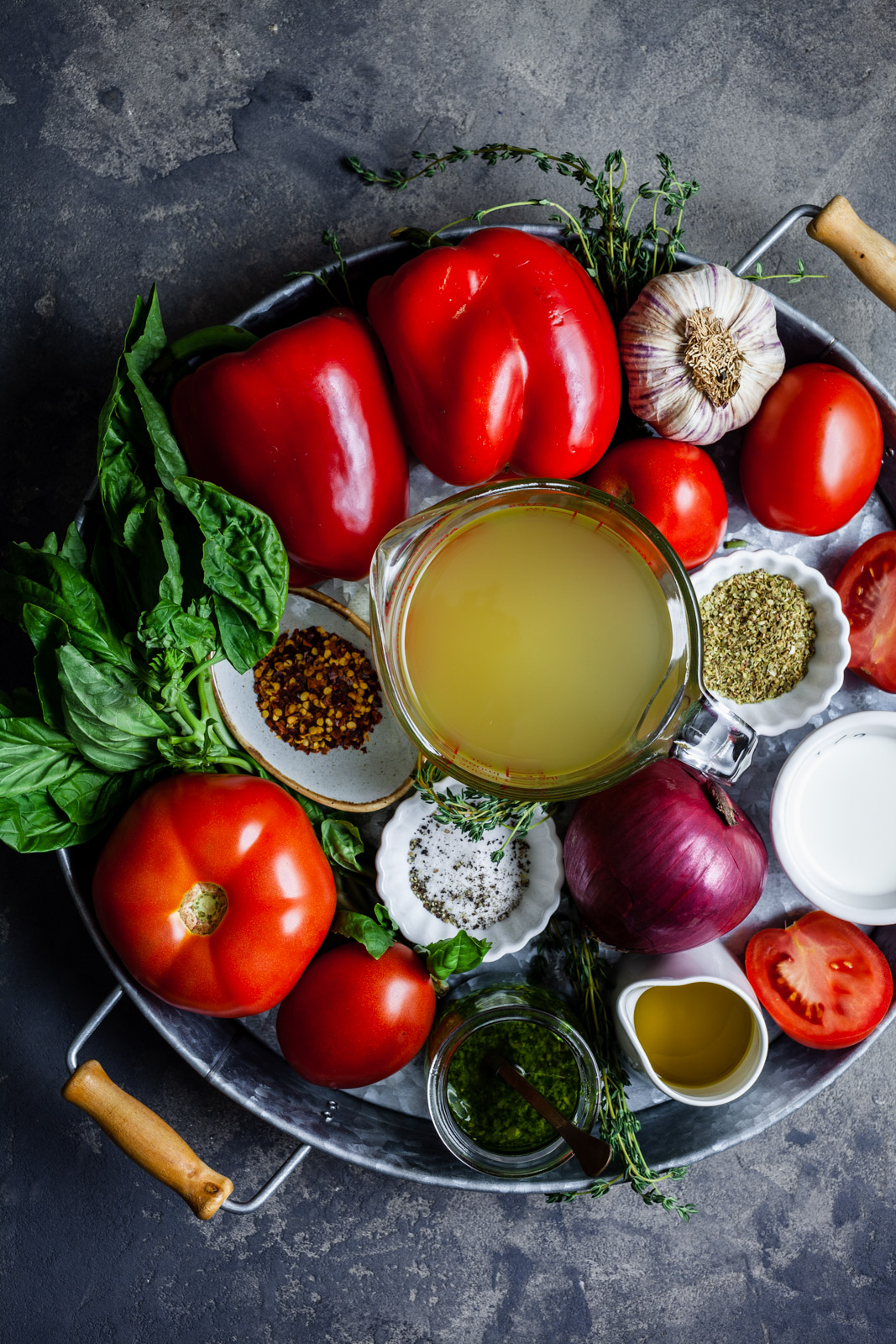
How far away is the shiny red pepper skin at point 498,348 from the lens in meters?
1.10

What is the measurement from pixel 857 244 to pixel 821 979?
3.31 feet

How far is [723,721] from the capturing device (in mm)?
1154

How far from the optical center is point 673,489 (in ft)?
3.88

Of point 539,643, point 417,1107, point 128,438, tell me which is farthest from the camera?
point 417,1107

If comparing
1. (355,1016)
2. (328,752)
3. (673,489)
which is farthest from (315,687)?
(673,489)

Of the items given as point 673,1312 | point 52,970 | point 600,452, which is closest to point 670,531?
point 600,452

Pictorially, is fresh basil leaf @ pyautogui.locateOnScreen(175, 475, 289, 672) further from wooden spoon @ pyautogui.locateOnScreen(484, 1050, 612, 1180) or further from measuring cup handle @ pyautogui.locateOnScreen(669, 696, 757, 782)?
wooden spoon @ pyautogui.locateOnScreen(484, 1050, 612, 1180)

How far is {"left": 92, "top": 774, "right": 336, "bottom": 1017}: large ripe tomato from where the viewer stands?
3.70ft

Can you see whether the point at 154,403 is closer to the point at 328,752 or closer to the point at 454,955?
the point at 328,752

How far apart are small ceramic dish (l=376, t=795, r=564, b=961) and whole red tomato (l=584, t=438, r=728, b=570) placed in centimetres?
43

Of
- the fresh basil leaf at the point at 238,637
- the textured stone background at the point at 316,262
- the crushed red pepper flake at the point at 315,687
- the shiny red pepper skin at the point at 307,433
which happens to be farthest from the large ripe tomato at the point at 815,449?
the fresh basil leaf at the point at 238,637

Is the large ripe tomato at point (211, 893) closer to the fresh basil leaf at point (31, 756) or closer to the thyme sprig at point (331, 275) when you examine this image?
the fresh basil leaf at point (31, 756)

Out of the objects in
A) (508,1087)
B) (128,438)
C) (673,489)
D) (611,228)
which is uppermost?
(611,228)

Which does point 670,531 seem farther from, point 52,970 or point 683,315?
point 52,970
